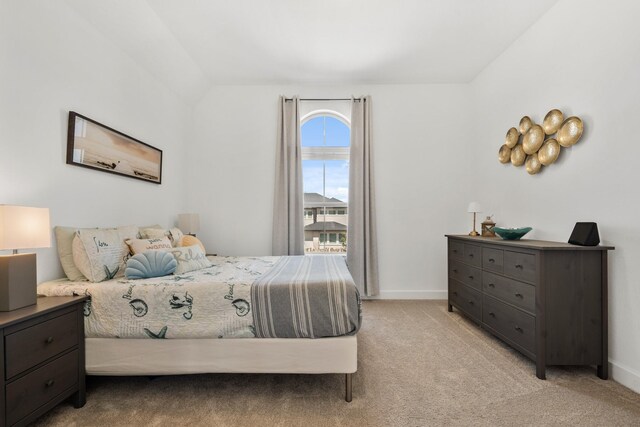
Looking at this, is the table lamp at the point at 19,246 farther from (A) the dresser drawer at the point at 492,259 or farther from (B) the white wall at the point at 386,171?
(A) the dresser drawer at the point at 492,259

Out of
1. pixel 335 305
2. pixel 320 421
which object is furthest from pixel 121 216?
pixel 320 421

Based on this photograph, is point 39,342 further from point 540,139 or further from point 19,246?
point 540,139

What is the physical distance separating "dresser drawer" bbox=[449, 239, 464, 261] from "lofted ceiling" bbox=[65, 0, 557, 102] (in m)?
2.12

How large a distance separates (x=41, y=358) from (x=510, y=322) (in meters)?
3.06

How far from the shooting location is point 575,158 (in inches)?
92.7

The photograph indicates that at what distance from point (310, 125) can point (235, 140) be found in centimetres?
108

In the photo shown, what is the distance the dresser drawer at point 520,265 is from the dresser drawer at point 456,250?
754 millimetres

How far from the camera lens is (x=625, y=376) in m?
1.95

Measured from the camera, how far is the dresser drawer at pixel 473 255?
9.38ft

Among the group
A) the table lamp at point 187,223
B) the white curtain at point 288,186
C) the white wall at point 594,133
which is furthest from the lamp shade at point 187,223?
the white wall at point 594,133

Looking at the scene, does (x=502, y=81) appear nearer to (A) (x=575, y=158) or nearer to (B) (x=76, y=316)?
(A) (x=575, y=158)

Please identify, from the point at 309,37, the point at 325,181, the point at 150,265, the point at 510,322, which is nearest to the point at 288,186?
the point at 325,181

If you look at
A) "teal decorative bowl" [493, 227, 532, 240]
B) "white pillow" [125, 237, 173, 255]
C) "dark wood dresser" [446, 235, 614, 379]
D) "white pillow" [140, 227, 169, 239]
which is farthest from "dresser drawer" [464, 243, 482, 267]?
"white pillow" [140, 227, 169, 239]

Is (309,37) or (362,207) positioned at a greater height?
(309,37)
